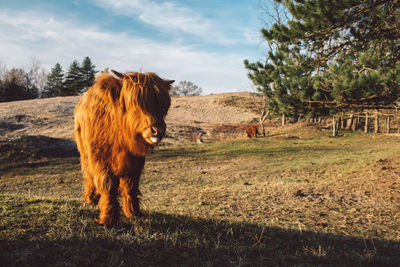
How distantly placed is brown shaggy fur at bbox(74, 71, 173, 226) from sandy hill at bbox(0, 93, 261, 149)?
48.3ft

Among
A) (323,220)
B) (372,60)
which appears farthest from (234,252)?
(372,60)

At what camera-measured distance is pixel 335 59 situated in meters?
6.79

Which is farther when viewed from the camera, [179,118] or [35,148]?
[179,118]

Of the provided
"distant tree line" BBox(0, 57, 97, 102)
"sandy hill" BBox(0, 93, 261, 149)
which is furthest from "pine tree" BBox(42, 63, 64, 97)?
"sandy hill" BBox(0, 93, 261, 149)

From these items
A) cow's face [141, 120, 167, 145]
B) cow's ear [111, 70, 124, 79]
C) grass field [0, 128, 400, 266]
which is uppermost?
cow's ear [111, 70, 124, 79]

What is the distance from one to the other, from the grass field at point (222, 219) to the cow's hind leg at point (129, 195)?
9.5 inches

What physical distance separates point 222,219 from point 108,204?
2.00m

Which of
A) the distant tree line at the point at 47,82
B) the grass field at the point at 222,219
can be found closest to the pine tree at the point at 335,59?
the grass field at the point at 222,219

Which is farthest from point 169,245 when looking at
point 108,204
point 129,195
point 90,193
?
point 90,193

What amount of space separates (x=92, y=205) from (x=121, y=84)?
213 cm

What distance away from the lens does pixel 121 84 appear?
3621 millimetres

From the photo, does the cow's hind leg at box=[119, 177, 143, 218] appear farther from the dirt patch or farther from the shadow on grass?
the dirt patch

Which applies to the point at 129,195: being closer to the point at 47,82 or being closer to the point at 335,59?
the point at 335,59

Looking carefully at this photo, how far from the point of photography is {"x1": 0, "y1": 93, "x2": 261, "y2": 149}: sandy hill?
25.9 m
